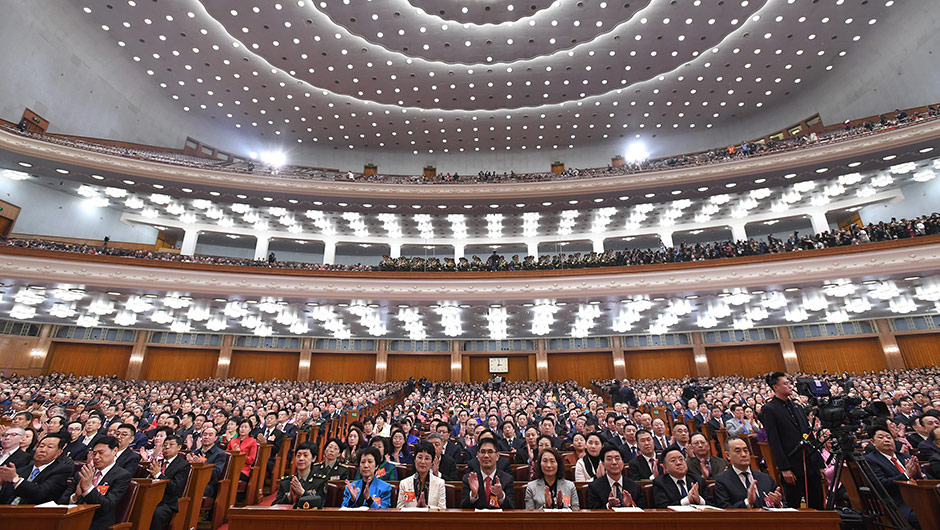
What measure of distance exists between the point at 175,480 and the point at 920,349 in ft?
73.9

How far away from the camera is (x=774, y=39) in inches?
601

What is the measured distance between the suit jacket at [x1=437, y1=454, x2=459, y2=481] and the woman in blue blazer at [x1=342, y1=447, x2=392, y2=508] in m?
0.86

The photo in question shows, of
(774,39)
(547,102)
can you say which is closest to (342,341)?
(547,102)

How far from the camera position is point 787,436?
127 inches

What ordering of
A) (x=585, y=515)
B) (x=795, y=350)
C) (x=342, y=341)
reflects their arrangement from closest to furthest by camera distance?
(x=585, y=515)
(x=795, y=350)
(x=342, y=341)

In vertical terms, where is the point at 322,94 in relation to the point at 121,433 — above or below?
above

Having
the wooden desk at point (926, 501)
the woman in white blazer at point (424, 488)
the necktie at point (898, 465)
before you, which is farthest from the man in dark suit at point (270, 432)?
the necktie at point (898, 465)

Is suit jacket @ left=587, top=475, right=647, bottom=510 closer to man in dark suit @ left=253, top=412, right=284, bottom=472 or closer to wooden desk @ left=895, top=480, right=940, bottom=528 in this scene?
wooden desk @ left=895, top=480, right=940, bottom=528

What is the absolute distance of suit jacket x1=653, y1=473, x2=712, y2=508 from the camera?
317cm

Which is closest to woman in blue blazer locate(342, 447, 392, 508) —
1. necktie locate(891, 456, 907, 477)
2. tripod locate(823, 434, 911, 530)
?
tripod locate(823, 434, 911, 530)

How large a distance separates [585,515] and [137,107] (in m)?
22.9

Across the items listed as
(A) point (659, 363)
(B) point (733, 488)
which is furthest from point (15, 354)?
(A) point (659, 363)

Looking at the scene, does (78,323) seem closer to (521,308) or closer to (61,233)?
(61,233)

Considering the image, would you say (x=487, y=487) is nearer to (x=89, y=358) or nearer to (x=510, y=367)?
(x=510, y=367)
